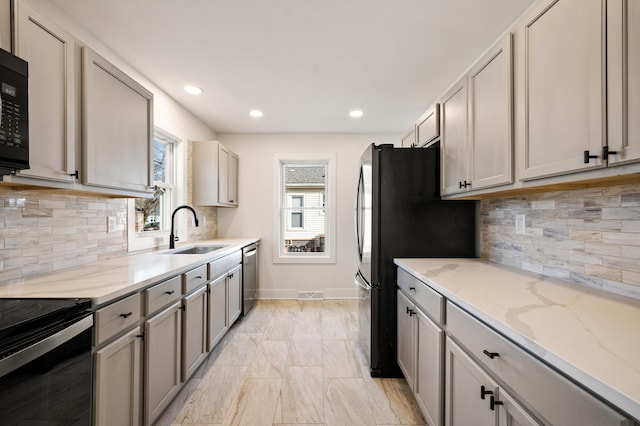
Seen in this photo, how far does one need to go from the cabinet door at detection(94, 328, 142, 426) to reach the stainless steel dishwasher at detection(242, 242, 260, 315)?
196 cm

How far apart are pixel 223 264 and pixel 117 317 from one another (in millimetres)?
1443

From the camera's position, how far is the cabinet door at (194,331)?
199cm

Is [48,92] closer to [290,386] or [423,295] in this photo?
[423,295]

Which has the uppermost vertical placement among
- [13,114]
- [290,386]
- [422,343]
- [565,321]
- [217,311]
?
[13,114]

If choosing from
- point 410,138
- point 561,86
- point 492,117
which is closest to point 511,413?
point 561,86

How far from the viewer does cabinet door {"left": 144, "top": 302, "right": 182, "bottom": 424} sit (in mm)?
1560

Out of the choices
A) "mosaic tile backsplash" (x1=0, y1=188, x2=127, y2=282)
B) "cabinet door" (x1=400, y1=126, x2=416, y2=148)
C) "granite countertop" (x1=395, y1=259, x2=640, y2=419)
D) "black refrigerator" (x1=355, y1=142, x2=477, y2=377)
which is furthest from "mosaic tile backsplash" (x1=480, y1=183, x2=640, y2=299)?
"mosaic tile backsplash" (x1=0, y1=188, x2=127, y2=282)

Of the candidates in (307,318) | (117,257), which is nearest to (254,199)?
(307,318)

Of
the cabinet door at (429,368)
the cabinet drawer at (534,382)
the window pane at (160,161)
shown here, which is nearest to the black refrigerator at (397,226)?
the cabinet door at (429,368)

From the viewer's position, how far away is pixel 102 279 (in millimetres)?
1484

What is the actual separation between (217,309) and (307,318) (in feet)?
4.16

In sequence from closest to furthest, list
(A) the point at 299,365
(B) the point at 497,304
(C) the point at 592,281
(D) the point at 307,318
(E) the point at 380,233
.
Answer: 1. (B) the point at 497,304
2. (C) the point at 592,281
3. (E) the point at 380,233
4. (A) the point at 299,365
5. (D) the point at 307,318

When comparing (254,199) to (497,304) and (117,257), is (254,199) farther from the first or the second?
(497,304)

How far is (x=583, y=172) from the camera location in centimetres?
109
